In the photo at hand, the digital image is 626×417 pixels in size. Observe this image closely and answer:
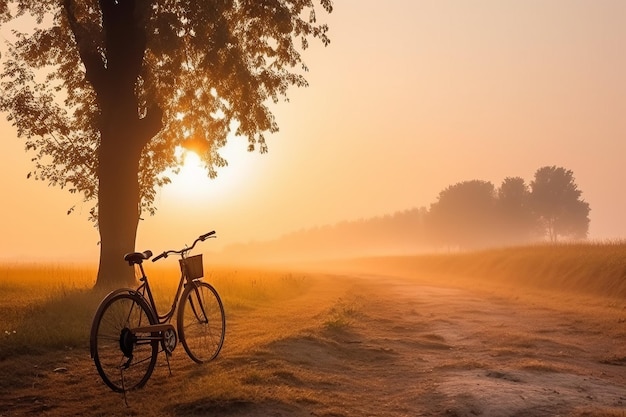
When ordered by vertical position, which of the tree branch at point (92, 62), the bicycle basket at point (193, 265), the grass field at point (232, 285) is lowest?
the grass field at point (232, 285)

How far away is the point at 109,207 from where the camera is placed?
16750 mm

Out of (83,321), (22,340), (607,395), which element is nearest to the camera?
(607,395)

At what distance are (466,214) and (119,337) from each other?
88.8 m

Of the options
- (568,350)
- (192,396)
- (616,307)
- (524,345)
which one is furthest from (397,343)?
(616,307)

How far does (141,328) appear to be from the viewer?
6.64 metres

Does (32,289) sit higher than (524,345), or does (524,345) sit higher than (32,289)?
(32,289)

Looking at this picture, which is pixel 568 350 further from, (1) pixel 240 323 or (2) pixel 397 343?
(1) pixel 240 323

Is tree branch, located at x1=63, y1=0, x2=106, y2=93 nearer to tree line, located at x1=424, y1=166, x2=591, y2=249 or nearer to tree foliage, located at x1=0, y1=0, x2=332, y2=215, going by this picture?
tree foliage, located at x1=0, y1=0, x2=332, y2=215

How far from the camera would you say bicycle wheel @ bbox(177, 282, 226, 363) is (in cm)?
784

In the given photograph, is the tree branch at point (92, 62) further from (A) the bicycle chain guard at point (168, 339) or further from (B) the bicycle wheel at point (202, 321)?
(A) the bicycle chain guard at point (168, 339)

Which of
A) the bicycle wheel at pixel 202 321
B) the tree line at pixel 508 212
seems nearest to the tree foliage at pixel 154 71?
the bicycle wheel at pixel 202 321

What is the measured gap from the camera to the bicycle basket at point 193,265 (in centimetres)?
803

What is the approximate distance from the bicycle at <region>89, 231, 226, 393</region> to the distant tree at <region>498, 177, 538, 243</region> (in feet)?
277

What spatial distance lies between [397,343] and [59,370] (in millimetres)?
5948
